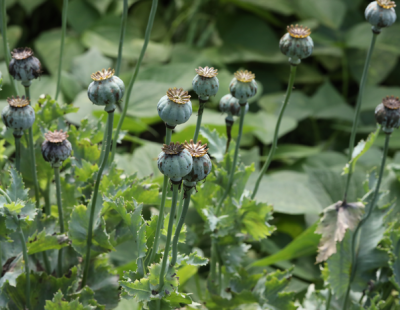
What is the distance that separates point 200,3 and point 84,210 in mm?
1298

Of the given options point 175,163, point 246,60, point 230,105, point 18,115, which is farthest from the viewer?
point 246,60

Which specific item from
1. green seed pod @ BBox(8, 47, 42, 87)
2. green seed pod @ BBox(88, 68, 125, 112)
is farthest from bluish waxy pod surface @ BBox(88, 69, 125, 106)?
green seed pod @ BBox(8, 47, 42, 87)

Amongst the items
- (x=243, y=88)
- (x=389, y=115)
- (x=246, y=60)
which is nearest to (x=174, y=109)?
(x=243, y=88)

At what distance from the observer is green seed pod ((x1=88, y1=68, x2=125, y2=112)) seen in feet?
1.28

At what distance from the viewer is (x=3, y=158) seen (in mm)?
620

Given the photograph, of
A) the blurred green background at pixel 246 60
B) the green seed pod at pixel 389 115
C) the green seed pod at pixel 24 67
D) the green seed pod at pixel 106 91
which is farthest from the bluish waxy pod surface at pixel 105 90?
the blurred green background at pixel 246 60

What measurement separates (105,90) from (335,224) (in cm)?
37

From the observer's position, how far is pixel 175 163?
0.34m

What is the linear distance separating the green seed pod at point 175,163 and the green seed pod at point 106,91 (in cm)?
9

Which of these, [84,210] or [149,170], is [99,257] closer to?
[84,210]

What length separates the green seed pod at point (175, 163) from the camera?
336mm

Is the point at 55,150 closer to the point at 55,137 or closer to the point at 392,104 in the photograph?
the point at 55,137

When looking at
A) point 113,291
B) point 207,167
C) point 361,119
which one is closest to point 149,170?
point 113,291

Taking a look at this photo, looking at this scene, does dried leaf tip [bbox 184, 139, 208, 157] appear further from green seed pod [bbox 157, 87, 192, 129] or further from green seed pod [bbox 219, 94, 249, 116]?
green seed pod [bbox 219, 94, 249, 116]
